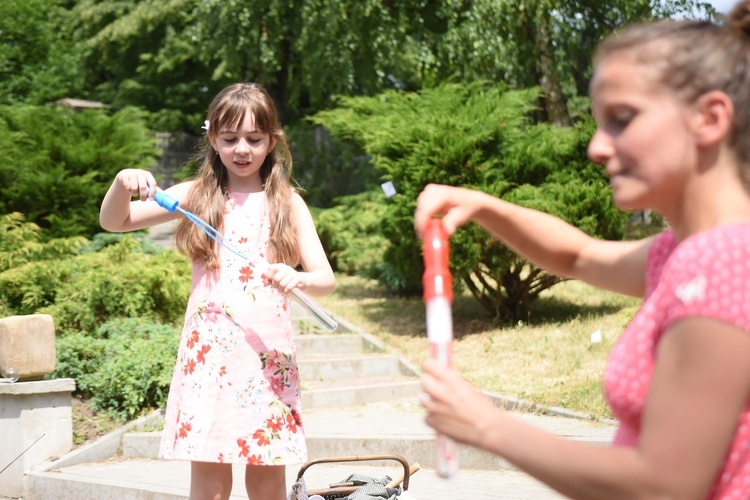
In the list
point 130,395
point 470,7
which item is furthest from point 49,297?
point 470,7

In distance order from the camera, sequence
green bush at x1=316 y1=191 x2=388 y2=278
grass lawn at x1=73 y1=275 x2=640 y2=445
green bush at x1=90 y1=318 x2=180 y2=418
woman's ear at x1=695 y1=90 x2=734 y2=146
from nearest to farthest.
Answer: woman's ear at x1=695 y1=90 x2=734 y2=146
green bush at x1=90 y1=318 x2=180 y2=418
grass lawn at x1=73 y1=275 x2=640 y2=445
green bush at x1=316 y1=191 x2=388 y2=278

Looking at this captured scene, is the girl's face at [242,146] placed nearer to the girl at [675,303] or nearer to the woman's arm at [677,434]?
the girl at [675,303]

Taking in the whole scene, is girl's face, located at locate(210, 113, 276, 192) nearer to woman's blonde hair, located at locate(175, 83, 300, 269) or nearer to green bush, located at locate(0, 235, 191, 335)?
woman's blonde hair, located at locate(175, 83, 300, 269)

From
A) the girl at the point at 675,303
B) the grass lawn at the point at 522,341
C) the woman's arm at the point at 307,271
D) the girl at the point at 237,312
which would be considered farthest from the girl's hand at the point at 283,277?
the grass lawn at the point at 522,341

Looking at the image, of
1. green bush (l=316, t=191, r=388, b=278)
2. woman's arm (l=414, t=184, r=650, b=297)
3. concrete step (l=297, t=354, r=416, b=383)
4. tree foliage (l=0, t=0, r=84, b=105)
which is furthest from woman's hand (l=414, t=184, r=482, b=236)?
tree foliage (l=0, t=0, r=84, b=105)

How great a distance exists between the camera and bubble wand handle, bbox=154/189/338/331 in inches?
112

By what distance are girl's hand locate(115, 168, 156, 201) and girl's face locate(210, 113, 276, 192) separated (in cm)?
42

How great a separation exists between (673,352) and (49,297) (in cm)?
738

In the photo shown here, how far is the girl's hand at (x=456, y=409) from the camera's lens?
1.14 meters

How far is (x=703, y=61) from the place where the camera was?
1.13 metres

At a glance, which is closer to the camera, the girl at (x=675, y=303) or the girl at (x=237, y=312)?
the girl at (x=675, y=303)

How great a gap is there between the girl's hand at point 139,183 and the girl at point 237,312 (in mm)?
113

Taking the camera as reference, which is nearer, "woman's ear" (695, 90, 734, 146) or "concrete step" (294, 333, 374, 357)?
"woman's ear" (695, 90, 734, 146)

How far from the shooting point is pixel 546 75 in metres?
14.1
